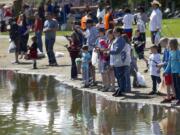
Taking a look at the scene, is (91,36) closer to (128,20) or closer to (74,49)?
(74,49)

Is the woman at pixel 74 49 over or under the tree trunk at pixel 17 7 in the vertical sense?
under

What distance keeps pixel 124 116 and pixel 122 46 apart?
2.65m

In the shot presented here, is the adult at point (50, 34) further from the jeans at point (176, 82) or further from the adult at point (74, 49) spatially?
the jeans at point (176, 82)

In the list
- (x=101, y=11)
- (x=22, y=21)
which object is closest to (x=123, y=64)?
(x=22, y=21)

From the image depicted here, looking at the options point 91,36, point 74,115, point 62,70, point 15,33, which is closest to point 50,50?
point 62,70

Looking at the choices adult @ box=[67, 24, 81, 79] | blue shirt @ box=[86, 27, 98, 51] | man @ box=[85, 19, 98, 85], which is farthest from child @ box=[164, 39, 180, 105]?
adult @ box=[67, 24, 81, 79]

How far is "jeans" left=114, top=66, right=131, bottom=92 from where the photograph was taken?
17688 mm

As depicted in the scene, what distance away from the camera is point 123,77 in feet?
58.2

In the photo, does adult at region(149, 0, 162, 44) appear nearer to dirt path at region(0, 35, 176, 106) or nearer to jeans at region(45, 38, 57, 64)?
dirt path at region(0, 35, 176, 106)

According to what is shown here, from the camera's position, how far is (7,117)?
51.0 feet

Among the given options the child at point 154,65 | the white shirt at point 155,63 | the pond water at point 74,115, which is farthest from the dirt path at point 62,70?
the white shirt at point 155,63

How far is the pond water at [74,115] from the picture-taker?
13758 mm

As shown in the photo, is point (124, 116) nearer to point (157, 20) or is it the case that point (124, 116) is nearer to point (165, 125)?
point (165, 125)

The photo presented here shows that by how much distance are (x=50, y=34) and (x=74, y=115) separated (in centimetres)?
1028
